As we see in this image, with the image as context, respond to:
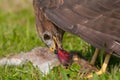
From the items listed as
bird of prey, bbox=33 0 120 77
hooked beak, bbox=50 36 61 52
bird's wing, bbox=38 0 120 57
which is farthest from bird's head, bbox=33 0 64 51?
bird's wing, bbox=38 0 120 57

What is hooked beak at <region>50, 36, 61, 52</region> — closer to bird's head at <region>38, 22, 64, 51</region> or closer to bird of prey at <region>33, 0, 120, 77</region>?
bird's head at <region>38, 22, 64, 51</region>

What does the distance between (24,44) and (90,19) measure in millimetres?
2433

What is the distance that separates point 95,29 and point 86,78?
0.61 meters

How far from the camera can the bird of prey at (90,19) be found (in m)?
6.76

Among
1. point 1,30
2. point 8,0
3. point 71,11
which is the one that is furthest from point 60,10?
point 8,0

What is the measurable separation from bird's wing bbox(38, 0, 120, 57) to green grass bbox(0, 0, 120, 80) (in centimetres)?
44

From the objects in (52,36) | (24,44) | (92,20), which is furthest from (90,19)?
(24,44)

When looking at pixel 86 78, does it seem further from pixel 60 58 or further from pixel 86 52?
pixel 86 52

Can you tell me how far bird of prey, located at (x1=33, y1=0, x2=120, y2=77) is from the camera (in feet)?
22.2

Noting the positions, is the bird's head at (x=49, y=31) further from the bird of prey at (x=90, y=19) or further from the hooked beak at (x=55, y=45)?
the bird of prey at (x=90, y=19)

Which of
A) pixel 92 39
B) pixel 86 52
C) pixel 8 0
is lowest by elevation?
pixel 8 0

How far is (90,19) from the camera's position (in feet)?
22.7

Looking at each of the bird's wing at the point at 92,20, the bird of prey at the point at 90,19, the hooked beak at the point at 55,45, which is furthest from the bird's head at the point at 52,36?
the bird's wing at the point at 92,20

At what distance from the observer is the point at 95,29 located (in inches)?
271
